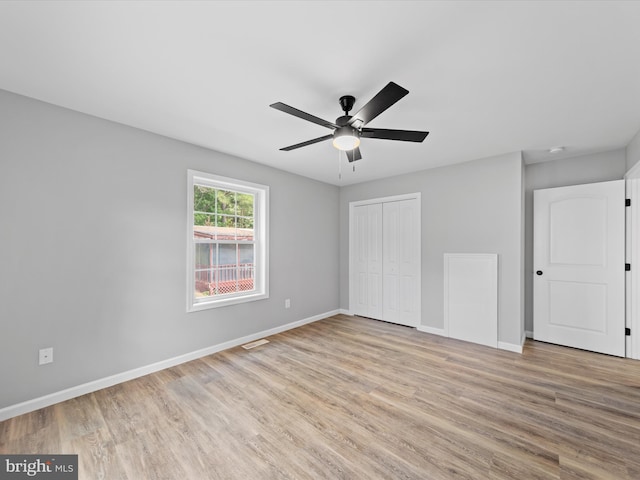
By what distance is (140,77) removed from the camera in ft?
6.43

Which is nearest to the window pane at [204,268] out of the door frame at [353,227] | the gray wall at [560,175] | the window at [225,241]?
the window at [225,241]

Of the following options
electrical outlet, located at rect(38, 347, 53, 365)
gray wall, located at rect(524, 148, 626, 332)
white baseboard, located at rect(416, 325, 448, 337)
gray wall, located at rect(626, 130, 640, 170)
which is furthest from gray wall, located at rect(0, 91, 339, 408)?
gray wall, located at rect(626, 130, 640, 170)

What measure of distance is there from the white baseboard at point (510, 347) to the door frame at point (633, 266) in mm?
1157

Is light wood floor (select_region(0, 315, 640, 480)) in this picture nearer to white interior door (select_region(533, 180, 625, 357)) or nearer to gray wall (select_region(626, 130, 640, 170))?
white interior door (select_region(533, 180, 625, 357))

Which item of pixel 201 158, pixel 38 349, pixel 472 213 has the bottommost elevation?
pixel 38 349

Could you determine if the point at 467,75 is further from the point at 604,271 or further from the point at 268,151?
the point at 604,271

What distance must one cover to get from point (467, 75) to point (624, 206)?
3.02 meters

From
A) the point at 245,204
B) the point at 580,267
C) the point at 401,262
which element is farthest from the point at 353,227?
the point at 580,267

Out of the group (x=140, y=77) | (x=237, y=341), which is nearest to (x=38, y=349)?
(x=237, y=341)

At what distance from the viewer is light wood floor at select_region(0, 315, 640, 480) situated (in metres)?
1.64

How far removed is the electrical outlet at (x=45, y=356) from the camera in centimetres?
222

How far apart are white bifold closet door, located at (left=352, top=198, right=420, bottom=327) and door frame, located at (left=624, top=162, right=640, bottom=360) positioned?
7.76 ft

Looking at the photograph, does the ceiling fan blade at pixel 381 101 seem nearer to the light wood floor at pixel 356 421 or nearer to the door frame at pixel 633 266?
the light wood floor at pixel 356 421

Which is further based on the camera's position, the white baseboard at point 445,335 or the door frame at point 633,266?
the white baseboard at point 445,335
